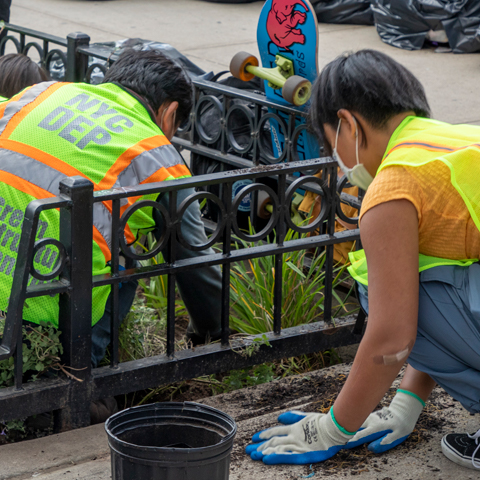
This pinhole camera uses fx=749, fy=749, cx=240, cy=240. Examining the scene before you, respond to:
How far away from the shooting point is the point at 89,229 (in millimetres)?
2180

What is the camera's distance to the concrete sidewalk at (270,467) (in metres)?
2.11

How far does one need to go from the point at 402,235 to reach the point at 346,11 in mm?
8257

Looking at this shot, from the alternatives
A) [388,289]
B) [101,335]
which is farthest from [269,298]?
[388,289]

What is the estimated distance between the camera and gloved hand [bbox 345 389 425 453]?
220cm

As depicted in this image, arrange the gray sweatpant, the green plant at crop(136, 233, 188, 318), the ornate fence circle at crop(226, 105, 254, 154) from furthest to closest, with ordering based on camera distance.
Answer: the ornate fence circle at crop(226, 105, 254, 154), the green plant at crop(136, 233, 188, 318), the gray sweatpant

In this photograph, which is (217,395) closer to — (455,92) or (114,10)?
(455,92)

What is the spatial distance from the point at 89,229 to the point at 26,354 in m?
0.43

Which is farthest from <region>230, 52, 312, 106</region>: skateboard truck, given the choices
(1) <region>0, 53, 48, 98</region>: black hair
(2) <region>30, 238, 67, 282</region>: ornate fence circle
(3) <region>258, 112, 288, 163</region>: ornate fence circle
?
(2) <region>30, 238, 67, 282</region>: ornate fence circle

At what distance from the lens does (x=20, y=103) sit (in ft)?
7.93

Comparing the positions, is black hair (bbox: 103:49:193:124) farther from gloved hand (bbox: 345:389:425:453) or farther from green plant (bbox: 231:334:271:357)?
gloved hand (bbox: 345:389:425:453)

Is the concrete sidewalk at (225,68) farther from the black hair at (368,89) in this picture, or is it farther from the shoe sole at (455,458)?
the black hair at (368,89)

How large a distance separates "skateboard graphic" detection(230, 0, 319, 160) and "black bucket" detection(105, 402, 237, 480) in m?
1.70

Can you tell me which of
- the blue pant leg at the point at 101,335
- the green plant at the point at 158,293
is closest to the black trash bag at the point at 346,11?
the green plant at the point at 158,293

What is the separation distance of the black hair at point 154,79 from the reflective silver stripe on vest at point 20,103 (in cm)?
27
